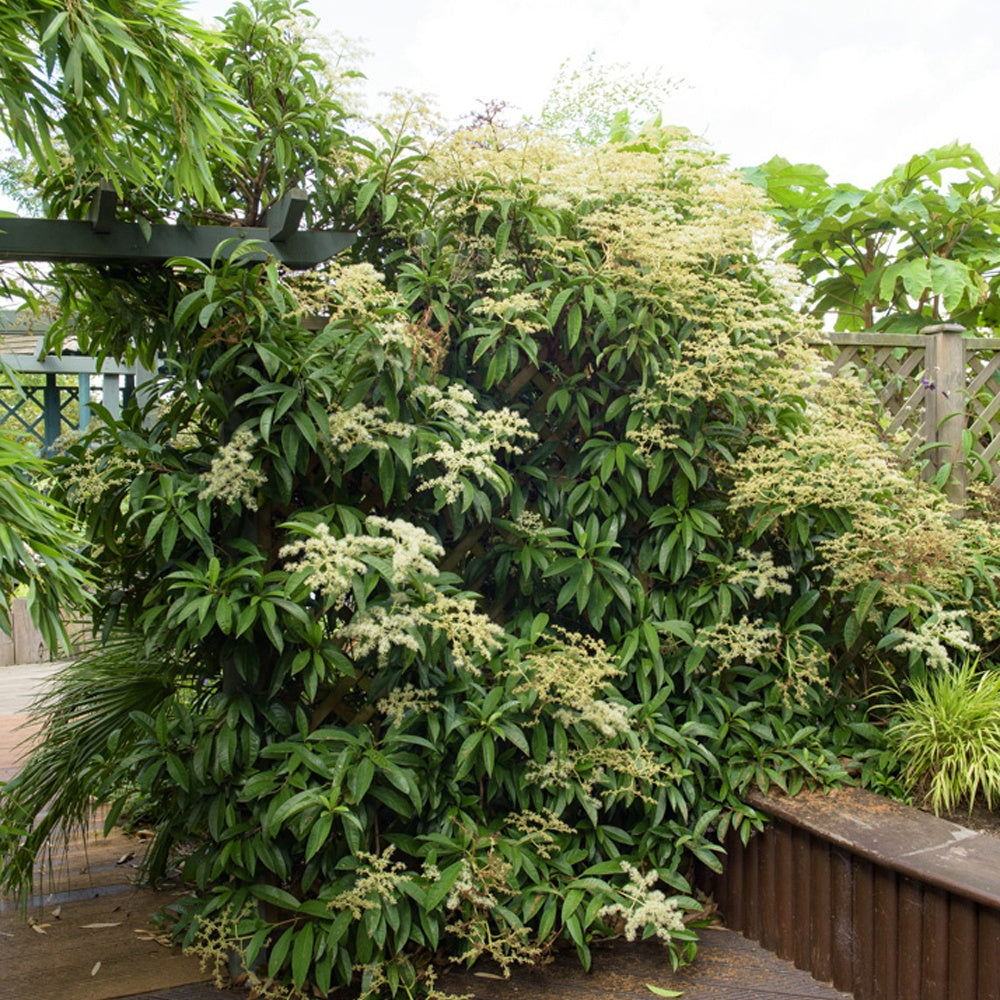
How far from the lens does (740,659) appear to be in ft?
9.56

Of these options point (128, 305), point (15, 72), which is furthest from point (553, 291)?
point (15, 72)

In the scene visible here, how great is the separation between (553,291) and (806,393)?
0.94 m

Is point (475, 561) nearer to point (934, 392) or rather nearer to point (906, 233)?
point (934, 392)

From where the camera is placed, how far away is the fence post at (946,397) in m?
3.81

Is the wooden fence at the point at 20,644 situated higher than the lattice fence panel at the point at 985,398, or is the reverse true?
the lattice fence panel at the point at 985,398

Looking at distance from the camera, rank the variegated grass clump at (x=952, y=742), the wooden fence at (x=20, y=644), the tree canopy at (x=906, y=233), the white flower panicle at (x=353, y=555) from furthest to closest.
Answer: the wooden fence at (x=20, y=644) → the tree canopy at (x=906, y=233) → the variegated grass clump at (x=952, y=742) → the white flower panicle at (x=353, y=555)

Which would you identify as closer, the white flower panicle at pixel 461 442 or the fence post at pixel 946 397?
the white flower panicle at pixel 461 442

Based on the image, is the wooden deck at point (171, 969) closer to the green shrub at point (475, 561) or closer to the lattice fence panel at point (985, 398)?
the green shrub at point (475, 561)

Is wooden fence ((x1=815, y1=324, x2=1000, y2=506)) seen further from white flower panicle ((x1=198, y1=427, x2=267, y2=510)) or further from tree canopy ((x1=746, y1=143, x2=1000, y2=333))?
white flower panicle ((x1=198, y1=427, x2=267, y2=510))

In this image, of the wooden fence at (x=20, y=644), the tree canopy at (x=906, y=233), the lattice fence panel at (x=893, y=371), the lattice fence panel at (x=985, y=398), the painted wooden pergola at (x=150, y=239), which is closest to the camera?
the painted wooden pergola at (x=150, y=239)

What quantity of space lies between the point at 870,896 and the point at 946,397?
2334mm

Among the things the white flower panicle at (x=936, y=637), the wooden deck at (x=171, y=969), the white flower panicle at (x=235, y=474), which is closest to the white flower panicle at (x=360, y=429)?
the white flower panicle at (x=235, y=474)

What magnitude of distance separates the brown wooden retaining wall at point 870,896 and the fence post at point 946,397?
5.93 ft

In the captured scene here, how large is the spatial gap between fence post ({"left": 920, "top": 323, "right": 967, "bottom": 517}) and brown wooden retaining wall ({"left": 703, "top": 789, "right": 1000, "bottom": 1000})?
1.81 meters
